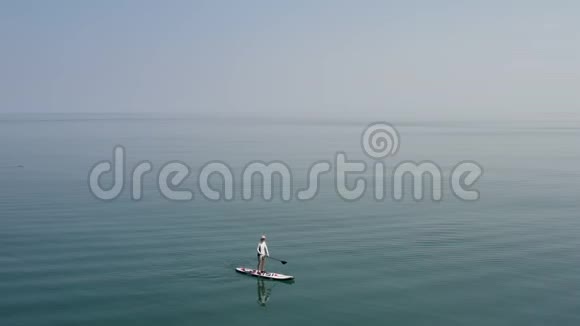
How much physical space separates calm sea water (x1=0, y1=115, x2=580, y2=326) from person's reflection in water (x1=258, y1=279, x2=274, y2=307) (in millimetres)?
169

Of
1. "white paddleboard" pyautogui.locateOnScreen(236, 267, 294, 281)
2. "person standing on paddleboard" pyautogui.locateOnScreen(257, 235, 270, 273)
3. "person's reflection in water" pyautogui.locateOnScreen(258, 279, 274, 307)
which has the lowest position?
"person's reflection in water" pyautogui.locateOnScreen(258, 279, 274, 307)

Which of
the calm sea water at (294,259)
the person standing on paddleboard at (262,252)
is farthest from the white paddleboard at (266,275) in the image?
the calm sea water at (294,259)

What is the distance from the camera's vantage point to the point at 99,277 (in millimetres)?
39719

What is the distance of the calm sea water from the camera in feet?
114

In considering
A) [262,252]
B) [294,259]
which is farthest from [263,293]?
[294,259]

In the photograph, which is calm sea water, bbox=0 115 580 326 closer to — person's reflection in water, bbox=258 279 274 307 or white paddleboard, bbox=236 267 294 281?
person's reflection in water, bbox=258 279 274 307

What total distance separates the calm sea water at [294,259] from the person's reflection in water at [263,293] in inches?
6.6

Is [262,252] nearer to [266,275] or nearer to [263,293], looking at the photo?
[266,275]

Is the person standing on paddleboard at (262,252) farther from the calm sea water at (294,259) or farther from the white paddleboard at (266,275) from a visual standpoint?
the calm sea water at (294,259)

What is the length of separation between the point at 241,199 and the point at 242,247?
21.6 m

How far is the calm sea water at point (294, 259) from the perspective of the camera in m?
34.7

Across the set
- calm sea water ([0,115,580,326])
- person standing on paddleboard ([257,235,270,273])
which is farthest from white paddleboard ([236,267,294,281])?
calm sea water ([0,115,580,326])

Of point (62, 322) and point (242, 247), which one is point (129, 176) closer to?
point (242, 247)

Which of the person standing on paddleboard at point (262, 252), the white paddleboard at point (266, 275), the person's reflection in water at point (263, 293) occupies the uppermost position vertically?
the person standing on paddleboard at point (262, 252)
